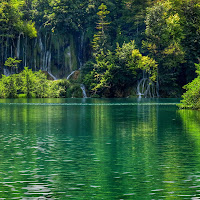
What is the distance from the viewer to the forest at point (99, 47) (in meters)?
78.6

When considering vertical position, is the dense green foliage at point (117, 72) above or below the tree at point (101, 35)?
below

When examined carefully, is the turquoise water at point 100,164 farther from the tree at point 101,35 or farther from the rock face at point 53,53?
the rock face at point 53,53

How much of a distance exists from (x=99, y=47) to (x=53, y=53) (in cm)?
1085

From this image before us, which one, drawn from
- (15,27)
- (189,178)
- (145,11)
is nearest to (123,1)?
(145,11)

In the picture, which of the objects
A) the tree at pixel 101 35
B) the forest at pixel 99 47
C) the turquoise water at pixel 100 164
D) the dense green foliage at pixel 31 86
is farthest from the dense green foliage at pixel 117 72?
the turquoise water at pixel 100 164

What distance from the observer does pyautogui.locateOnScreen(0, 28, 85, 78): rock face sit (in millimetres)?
91812

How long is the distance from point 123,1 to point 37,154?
73524mm

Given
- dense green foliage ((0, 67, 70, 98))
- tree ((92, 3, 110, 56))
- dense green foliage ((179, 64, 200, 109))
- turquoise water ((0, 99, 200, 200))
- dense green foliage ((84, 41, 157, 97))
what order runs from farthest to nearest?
1. tree ((92, 3, 110, 56))
2. dense green foliage ((0, 67, 70, 98))
3. dense green foliage ((84, 41, 157, 97))
4. dense green foliage ((179, 64, 200, 109))
5. turquoise water ((0, 99, 200, 200))

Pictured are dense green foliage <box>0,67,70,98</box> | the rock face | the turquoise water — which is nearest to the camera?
the turquoise water

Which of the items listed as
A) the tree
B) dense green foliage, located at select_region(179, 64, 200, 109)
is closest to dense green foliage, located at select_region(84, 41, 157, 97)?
the tree

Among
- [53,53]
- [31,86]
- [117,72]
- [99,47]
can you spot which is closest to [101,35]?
[99,47]

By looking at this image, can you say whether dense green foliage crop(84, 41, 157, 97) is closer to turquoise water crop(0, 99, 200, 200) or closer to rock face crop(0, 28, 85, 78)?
rock face crop(0, 28, 85, 78)

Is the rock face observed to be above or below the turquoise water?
above

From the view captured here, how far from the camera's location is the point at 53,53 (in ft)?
303
